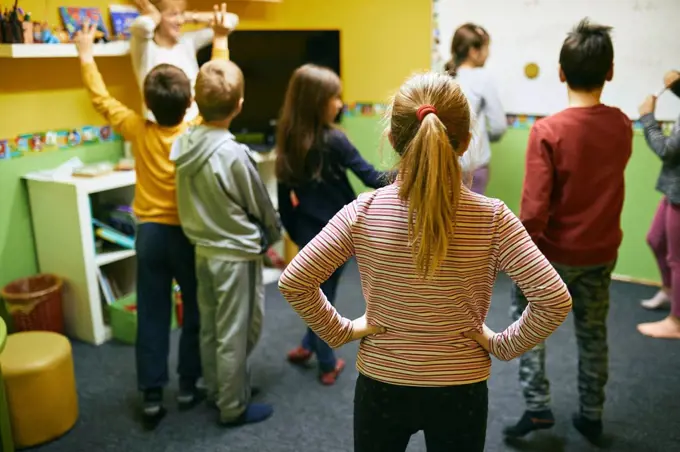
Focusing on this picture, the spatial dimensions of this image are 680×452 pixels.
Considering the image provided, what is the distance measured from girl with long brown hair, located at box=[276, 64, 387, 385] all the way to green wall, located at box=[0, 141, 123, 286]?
1216mm

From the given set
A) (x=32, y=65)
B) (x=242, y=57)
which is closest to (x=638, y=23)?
(x=242, y=57)

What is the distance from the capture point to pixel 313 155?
7.99ft

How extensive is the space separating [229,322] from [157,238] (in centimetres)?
39

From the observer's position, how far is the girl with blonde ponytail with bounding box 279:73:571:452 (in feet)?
3.99

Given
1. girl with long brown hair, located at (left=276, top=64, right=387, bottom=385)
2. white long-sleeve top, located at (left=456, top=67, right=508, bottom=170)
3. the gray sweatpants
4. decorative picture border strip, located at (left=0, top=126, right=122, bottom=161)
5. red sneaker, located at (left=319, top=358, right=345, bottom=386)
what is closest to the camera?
the gray sweatpants

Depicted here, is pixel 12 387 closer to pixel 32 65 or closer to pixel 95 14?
pixel 32 65

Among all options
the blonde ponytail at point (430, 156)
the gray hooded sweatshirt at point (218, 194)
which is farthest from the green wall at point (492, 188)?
the blonde ponytail at point (430, 156)

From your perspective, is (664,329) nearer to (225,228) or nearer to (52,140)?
(225,228)

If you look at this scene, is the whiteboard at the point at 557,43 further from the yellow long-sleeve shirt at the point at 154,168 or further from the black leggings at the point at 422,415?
the black leggings at the point at 422,415

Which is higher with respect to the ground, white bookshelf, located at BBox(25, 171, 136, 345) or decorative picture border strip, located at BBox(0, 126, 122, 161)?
decorative picture border strip, located at BBox(0, 126, 122, 161)

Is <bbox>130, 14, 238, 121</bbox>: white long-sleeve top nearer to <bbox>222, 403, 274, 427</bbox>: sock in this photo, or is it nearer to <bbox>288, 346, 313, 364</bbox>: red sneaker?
<bbox>288, 346, 313, 364</bbox>: red sneaker

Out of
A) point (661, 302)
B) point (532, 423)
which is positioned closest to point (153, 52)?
point (532, 423)

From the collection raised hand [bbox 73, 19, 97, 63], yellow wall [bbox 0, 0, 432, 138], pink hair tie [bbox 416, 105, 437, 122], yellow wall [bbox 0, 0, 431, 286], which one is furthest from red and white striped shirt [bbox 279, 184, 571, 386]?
yellow wall [bbox 0, 0, 432, 138]

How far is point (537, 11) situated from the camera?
12.3 ft
